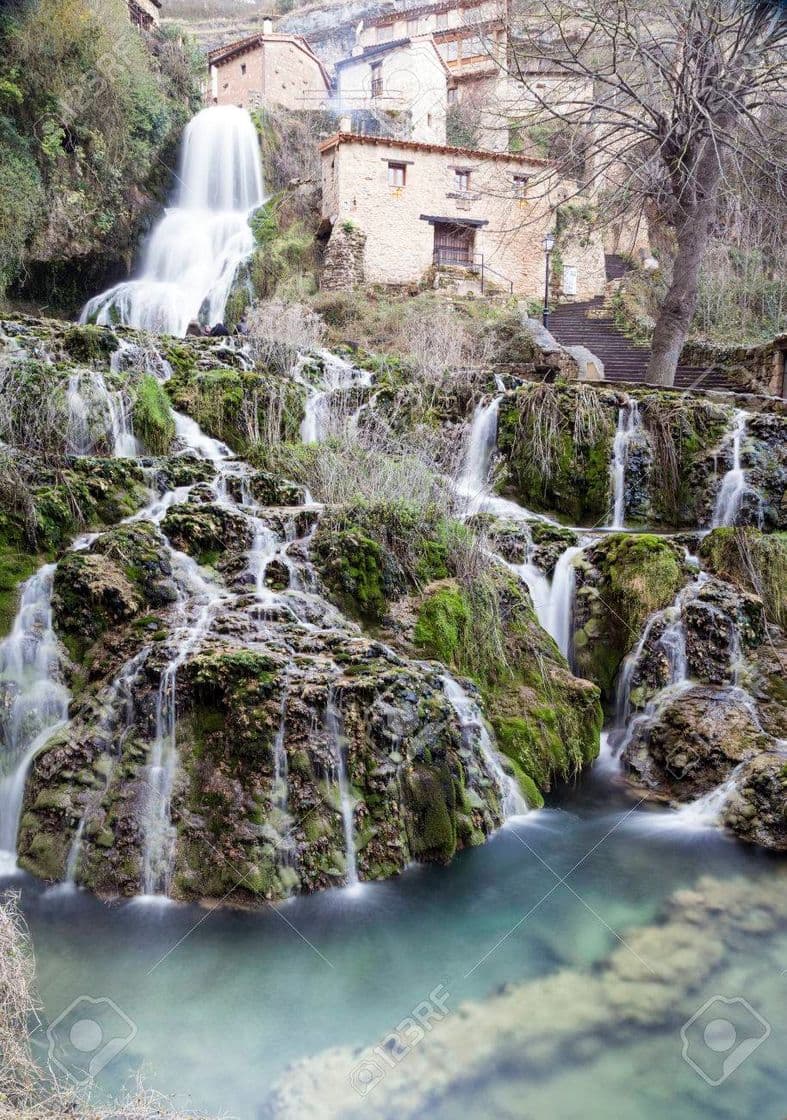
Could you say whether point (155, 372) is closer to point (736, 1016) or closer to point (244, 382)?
point (244, 382)

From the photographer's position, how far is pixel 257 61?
29109 millimetres

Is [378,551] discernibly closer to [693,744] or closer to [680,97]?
[693,744]

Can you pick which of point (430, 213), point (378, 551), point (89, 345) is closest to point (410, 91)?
point (430, 213)

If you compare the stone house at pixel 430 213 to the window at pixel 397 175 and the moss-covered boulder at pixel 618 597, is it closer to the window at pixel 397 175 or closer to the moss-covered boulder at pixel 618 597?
the window at pixel 397 175

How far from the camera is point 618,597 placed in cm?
773

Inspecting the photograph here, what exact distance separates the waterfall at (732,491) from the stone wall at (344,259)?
14.8 meters

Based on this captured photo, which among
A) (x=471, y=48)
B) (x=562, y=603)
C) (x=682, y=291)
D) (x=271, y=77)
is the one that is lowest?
(x=562, y=603)

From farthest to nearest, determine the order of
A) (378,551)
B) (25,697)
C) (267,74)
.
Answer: (267,74), (378,551), (25,697)

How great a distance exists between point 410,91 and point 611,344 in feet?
58.3

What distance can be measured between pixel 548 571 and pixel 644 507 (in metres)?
2.71

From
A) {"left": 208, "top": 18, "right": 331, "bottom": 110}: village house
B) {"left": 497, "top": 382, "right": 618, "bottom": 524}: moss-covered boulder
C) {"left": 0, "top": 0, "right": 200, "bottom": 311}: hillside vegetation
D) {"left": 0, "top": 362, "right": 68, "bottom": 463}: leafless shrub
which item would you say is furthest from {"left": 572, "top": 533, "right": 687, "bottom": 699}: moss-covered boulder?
{"left": 208, "top": 18, "right": 331, "bottom": 110}: village house

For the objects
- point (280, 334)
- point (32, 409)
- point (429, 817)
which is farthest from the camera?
Answer: point (280, 334)

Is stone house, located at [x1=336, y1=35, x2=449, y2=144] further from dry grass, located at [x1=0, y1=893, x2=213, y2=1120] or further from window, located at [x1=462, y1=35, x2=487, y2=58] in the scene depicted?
dry grass, located at [x1=0, y1=893, x2=213, y2=1120]

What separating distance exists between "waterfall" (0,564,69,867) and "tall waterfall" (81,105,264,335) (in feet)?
38.3
